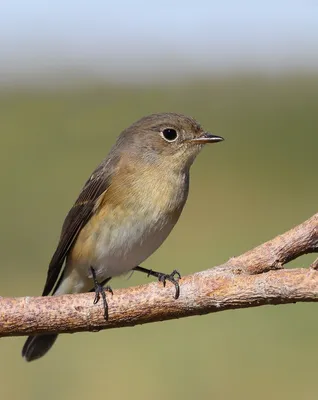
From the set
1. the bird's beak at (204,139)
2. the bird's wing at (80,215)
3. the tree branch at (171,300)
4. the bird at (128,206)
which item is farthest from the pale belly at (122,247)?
the tree branch at (171,300)

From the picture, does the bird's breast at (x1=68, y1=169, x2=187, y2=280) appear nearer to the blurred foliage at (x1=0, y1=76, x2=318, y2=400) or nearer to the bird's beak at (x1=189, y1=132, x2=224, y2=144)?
the bird's beak at (x1=189, y1=132, x2=224, y2=144)

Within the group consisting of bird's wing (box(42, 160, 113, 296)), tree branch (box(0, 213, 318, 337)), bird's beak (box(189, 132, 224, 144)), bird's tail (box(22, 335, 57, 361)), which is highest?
bird's beak (box(189, 132, 224, 144))

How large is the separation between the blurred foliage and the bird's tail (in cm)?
A: 365

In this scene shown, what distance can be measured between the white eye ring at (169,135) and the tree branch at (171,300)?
2.32m

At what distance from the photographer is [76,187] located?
20.8 metres

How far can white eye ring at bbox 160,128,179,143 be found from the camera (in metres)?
6.99

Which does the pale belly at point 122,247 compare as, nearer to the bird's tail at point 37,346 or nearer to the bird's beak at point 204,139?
the bird's tail at point 37,346

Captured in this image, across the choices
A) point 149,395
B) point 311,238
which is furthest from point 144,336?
point 311,238

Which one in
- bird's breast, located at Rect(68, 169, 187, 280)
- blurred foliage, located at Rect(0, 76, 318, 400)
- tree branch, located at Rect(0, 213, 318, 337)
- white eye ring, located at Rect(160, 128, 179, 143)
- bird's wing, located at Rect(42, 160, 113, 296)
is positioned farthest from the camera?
blurred foliage, located at Rect(0, 76, 318, 400)

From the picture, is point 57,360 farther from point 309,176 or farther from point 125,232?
point 309,176

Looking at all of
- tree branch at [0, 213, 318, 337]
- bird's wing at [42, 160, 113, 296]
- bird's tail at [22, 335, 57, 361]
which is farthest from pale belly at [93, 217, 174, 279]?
tree branch at [0, 213, 318, 337]

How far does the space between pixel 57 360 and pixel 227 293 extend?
24.5 feet

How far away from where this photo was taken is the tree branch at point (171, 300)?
455 centimetres

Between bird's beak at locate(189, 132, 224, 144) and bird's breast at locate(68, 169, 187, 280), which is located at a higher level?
bird's beak at locate(189, 132, 224, 144)
